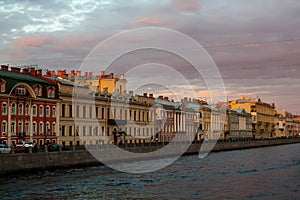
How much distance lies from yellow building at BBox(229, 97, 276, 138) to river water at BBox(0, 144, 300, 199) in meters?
115

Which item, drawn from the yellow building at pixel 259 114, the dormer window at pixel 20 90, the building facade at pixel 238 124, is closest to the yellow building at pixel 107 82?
the dormer window at pixel 20 90

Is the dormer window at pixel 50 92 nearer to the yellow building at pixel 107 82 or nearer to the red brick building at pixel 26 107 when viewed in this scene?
the red brick building at pixel 26 107

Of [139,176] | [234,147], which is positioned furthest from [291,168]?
[234,147]

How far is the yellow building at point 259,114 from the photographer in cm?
15812

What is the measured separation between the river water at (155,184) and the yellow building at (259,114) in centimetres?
11504

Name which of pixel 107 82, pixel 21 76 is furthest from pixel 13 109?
pixel 107 82

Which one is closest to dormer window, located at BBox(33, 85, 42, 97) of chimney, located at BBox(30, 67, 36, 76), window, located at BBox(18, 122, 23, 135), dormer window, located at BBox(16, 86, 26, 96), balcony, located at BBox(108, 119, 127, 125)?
dormer window, located at BBox(16, 86, 26, 96)

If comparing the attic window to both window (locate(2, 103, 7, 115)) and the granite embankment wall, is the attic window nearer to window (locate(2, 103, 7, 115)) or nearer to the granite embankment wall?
window (locate(2, 103, 7, 115))

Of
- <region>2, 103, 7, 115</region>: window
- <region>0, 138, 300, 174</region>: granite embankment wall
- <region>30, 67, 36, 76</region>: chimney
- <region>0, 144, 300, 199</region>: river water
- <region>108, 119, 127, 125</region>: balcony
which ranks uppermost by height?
<region>30, 67, 36, 76</region>: chimney

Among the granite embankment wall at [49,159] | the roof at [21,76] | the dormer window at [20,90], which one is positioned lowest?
the granite embankment wall at [49,159]

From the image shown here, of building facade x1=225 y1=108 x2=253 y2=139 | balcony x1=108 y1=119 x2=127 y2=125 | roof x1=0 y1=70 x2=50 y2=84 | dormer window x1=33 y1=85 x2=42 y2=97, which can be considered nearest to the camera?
roof x1=0 y1=70 x2=50 y2=84

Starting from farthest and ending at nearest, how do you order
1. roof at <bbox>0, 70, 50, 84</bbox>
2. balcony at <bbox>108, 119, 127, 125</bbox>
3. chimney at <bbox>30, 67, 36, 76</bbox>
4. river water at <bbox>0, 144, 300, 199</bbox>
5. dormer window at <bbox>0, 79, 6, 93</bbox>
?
→ balcony at <bbox>108, 119, 127, 125</bbox> → chimney at <bbox>30, 67, 36, 76</bbox> → roof at <bbox>0, 70, 50, 84</bbox> → dormer window at <bbox>0, 79, 6, 93</bbox> → river water at <bbox>0, 144, 300, 199</bbox>

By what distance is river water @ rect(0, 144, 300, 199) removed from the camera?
2948 cm

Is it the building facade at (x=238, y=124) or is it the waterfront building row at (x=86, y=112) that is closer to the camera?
the waterfront building row at (x=86, y=112)
